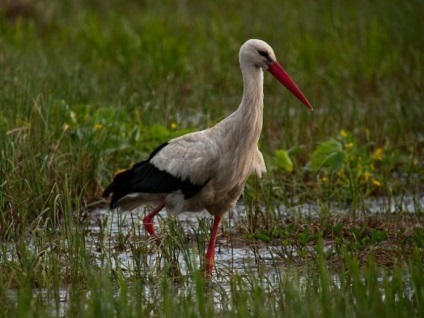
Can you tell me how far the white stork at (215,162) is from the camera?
652cm

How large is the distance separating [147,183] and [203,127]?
1981 millimetres

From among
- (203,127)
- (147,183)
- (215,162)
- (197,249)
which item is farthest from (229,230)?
(203,127)

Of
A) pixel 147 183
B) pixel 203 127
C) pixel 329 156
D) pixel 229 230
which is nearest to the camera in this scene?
pixel 147 183

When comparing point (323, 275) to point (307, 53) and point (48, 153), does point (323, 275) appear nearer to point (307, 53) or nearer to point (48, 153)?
point (48, 153)

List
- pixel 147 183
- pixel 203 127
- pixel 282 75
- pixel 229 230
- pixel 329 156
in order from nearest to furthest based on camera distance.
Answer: pixel 282 75 → pixel 147 183 → pixel 229 230 → pixel 329 156 → pixel 203 127

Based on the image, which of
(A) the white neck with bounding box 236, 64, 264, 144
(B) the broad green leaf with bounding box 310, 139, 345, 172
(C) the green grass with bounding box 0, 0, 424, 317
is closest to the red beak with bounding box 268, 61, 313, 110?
(A) the white neck with bounding box 236, 64, 264, 144

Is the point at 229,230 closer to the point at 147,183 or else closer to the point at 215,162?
the point at 147,183

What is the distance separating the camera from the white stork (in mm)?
6516

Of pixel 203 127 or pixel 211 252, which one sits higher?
Result: pixel 203 127

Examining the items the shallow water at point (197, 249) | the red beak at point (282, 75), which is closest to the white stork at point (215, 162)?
the red beak at point (282, 75)

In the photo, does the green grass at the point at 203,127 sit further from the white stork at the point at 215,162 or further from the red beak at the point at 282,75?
the red beak at the point at 282,75

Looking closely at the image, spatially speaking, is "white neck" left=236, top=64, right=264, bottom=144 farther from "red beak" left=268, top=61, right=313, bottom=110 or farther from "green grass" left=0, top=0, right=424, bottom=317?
"green grass" left=0, top=0, right=424, bottom=317

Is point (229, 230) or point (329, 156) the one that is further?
point (329, 156)

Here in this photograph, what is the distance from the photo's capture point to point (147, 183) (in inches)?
272
